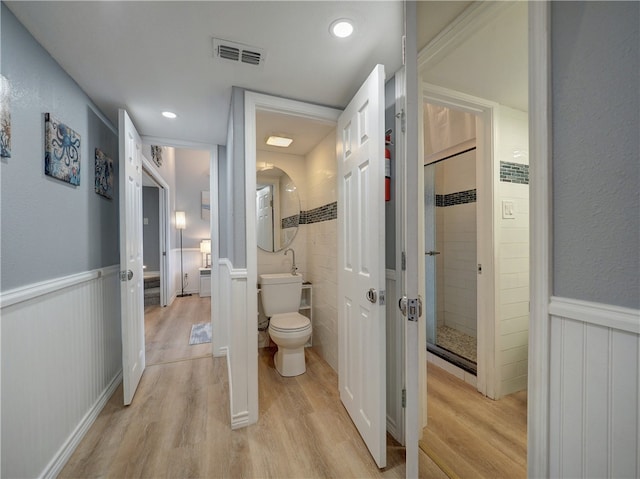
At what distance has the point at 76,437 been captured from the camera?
150 centimetres

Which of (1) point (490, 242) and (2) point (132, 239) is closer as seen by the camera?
(1) point (490, 242)

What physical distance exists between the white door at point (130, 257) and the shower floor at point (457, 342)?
250 centimetres

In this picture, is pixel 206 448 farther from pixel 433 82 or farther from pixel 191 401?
pixel 433 82

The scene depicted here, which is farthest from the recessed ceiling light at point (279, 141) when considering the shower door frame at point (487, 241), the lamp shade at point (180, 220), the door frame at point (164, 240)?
the lamp shade at point (180, 220)

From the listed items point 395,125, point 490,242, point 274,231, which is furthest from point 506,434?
point 274,231

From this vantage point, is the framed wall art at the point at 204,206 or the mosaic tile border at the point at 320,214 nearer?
the mosaic tile border at the point at 320,214

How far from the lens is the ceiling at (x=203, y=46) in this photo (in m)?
1.12

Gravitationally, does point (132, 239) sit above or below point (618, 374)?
above

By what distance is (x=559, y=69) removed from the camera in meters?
0.73

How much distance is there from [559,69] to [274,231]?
260 centimetres

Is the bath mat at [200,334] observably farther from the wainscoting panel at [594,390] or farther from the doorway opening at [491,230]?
the wainscoting panel at [594,390]

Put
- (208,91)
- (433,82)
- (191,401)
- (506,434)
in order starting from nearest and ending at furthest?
(506,434)
(433,82)
(208,91)
(191,401)

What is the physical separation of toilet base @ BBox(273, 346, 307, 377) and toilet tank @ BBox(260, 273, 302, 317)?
45 cm

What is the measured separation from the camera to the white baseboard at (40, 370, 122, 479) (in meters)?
1.29
